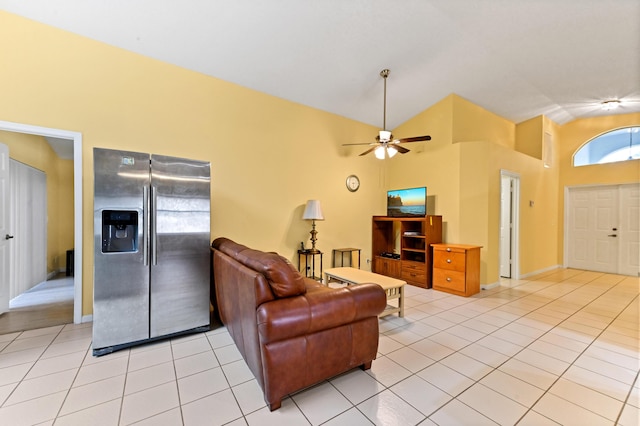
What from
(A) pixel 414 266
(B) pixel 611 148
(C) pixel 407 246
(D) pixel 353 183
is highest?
(B) pixel 611 148

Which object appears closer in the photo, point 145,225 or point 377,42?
point 145,225

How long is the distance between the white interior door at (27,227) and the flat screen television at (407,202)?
6.14m

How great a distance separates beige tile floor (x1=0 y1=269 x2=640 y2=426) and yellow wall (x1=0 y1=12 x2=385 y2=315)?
1.27 meters

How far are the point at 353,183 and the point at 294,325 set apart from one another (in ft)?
12.7

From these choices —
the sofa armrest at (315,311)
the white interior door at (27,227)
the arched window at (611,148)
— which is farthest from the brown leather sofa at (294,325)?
the arched window at (611,148)

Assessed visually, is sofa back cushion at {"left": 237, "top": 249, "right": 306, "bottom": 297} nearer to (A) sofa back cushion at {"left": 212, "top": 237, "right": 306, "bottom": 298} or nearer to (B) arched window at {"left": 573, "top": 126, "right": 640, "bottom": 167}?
(A) sofa back cushion at {"left": 212, "top": 237, "right": 306, "bottom": 298}

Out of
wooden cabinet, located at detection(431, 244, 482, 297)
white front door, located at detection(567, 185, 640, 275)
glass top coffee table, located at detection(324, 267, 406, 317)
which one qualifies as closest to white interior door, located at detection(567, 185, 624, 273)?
white front door, located at detection(567, 185, 640, 275)

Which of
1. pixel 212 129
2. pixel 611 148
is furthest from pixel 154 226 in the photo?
pixel 611 148

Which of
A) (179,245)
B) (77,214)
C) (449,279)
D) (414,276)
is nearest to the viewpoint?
(179,245)

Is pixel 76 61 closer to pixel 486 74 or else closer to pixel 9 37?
pixel 9 37

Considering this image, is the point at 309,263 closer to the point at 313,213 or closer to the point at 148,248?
the point at 313,213

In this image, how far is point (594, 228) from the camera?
6047mm

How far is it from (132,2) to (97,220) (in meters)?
2.16

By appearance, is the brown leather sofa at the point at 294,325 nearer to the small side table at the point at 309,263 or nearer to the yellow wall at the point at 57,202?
the small side table at the point at 309,263
